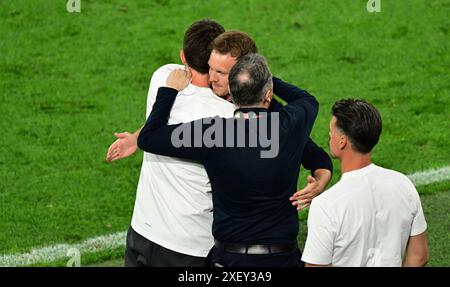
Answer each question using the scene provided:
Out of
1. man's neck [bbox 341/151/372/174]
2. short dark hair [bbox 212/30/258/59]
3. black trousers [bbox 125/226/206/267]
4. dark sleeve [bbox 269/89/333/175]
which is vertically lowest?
black trousers [bbox 125/226/206/267]

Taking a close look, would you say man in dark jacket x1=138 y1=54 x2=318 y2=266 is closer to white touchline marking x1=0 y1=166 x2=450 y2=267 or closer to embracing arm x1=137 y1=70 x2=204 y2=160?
embracing arm x1=137 y1=70 x2=204 y2=160

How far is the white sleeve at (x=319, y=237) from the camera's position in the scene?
430cm

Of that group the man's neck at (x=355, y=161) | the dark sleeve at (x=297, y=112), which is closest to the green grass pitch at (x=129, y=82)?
the dark sleeve at (x=297, y=112)

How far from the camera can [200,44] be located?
16.3 feet

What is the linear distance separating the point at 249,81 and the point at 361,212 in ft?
2.55

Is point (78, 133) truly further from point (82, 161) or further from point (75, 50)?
point (75, 50)

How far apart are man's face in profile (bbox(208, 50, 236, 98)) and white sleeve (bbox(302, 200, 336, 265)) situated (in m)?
0.85

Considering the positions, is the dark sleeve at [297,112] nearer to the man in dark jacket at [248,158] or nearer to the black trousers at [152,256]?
the man in dark jacket at [248,158]

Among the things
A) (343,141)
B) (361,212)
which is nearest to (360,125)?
(343,141)

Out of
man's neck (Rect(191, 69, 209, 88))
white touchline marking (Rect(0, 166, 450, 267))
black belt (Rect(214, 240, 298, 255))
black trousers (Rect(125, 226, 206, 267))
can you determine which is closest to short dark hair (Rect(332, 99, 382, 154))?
black belt (Rect(214, 240, 298, 255))

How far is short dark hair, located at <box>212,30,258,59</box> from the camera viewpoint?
4.86 meters

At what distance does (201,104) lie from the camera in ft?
16.2

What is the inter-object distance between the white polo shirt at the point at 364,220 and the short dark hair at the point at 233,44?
82 cm
